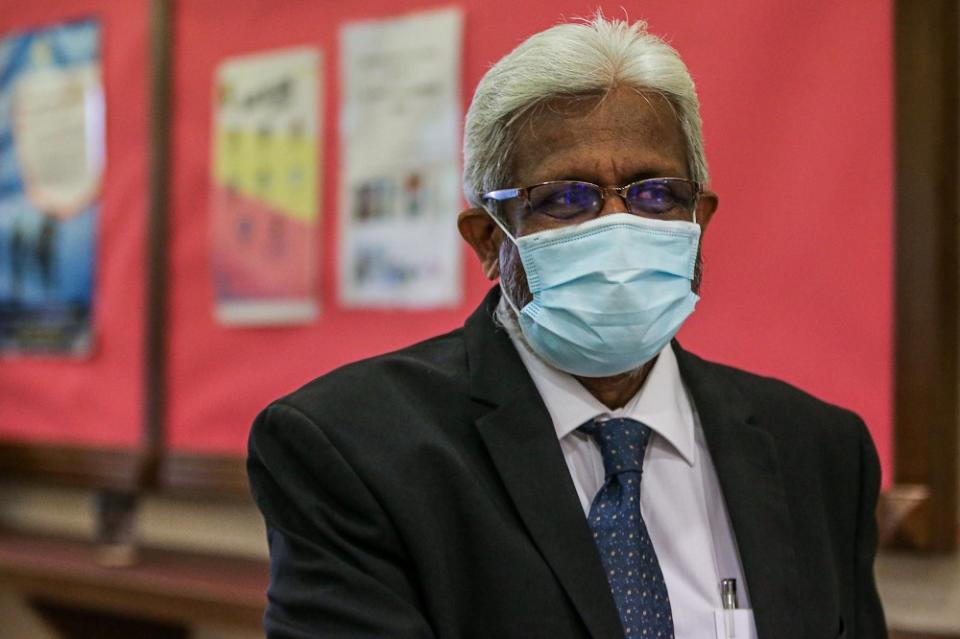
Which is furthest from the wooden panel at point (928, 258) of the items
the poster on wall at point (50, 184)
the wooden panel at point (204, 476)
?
the poster on wall at point (50, 184)

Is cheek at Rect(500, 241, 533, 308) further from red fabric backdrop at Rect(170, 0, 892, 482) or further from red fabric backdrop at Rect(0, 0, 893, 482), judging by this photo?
red fabric backdrop at Rect(0, 0, 893, 482)

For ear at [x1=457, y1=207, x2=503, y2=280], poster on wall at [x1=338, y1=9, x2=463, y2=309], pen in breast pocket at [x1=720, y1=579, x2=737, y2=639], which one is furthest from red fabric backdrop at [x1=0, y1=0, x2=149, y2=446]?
pen in breast pocket at [x1=720, y1=579, x2=737, y2=639]

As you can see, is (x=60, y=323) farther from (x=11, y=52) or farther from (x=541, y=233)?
(x=541, y=233)

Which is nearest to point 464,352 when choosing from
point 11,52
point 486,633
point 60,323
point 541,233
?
point 541,233

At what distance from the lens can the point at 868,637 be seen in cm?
162

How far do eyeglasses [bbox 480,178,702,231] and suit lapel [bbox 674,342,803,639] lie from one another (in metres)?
0.28

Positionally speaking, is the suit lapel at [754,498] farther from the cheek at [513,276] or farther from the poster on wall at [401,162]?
the poster on wall at [401,162]

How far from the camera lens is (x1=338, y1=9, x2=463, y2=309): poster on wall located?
2748 mm

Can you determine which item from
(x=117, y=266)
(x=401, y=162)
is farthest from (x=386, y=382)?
(x=117, y=266)

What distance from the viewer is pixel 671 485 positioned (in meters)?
1.49

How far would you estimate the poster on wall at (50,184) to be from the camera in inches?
136

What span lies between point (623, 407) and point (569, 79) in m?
0.45

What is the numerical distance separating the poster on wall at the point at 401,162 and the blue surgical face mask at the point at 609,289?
4.25 ft

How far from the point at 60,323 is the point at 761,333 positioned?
229 centimetres
